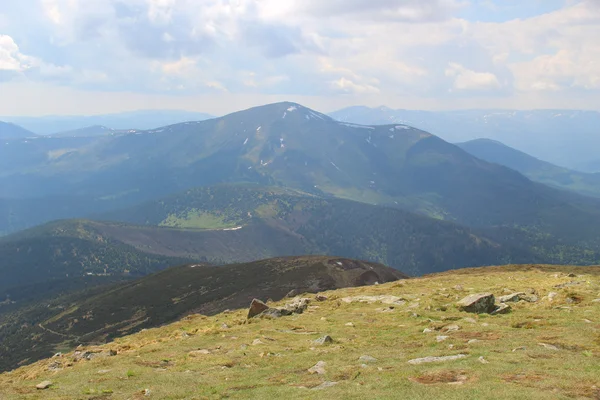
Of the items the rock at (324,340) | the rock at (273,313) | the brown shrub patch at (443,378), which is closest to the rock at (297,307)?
the rock at (273,313)

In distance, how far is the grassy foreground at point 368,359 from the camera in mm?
20953

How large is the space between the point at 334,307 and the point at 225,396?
93.5 feet

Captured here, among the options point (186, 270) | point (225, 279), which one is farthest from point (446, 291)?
point (186, 270)

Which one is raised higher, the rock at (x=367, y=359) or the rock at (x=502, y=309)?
the rock at (x=367, y=359)

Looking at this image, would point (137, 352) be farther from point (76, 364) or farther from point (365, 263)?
point (365, 263)

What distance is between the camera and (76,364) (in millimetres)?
33781

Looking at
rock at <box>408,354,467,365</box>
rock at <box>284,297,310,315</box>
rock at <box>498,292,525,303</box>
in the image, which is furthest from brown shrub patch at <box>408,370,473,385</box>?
rock at <box>284,297,310,315</box>

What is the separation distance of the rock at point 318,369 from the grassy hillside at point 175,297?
79510 millimetres

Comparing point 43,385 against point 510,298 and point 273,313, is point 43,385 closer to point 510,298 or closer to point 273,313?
point 273,313

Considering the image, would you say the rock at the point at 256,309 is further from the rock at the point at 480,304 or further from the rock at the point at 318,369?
the rock at the point at 318,369

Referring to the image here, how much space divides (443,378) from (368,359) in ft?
19.3

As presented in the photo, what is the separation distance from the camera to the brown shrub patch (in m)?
21.2

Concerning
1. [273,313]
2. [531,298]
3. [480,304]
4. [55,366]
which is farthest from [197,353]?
[531,298]

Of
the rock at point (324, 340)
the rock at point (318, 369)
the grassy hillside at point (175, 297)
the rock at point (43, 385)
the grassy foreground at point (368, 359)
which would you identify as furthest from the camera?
the grassy hillside at point (175, 297)
